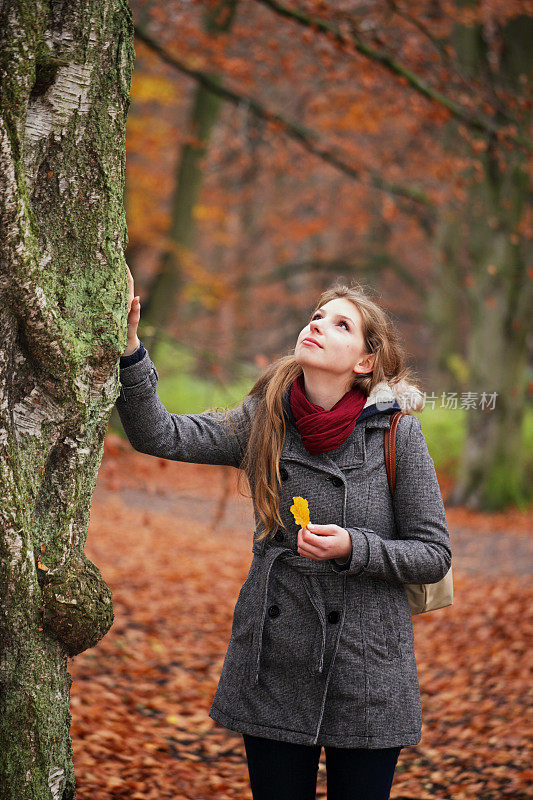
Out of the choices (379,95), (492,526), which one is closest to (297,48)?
(379,95)

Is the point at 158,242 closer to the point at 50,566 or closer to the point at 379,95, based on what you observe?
the point at 379,95

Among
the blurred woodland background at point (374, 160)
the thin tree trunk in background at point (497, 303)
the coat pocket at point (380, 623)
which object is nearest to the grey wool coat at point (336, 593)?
the coat pocket at point (380, 623)

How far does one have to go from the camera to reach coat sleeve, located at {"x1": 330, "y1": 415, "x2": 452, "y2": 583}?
225 cm

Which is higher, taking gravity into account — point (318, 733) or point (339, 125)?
point (339, 125)

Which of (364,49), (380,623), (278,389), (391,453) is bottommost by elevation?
(380,623)

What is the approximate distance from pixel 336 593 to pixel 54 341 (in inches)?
42.2

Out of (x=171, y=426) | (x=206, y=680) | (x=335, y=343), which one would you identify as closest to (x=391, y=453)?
(x=335, y=343)

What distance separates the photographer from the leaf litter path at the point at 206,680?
12.6 feet

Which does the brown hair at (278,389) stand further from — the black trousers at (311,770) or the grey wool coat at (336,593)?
the black trousers at (311,770)

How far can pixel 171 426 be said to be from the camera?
2.45m

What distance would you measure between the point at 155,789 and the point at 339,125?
51.4ft

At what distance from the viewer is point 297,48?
11.9 meters

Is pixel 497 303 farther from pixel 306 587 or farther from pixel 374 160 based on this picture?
pixel 306 587

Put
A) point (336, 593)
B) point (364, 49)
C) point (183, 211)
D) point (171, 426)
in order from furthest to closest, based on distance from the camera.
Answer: point (183, 211) → point (364, 49) → point (171, 426) → point (336, 593)
